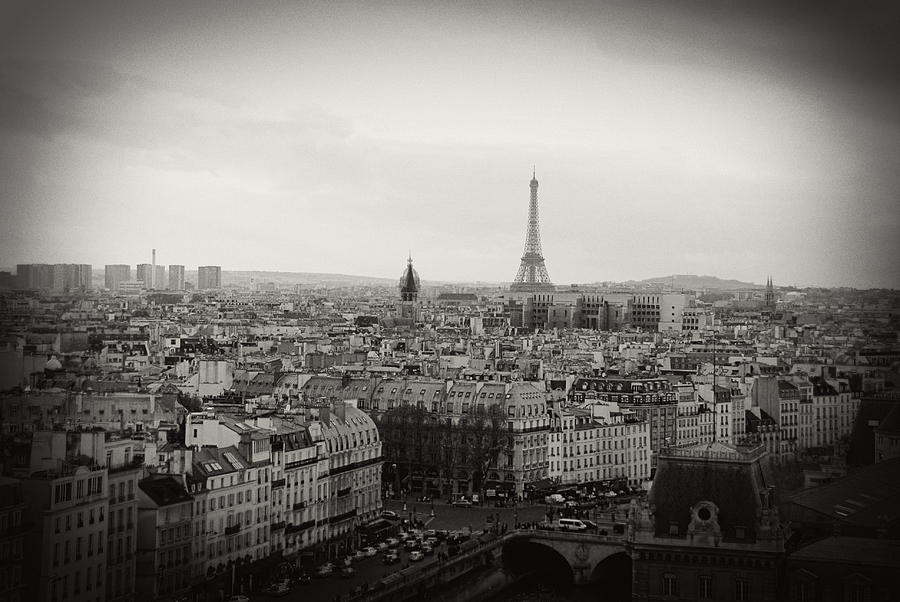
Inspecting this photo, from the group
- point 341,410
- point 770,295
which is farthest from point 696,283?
point 341,410

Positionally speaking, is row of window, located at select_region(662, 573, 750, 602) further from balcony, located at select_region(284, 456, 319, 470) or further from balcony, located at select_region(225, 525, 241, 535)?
balcony, located at select_region(284, 456, 319, 470)

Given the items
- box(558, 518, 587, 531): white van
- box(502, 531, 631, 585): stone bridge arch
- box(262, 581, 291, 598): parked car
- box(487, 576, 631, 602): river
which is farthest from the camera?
box(558, 518, 587, 531): white van

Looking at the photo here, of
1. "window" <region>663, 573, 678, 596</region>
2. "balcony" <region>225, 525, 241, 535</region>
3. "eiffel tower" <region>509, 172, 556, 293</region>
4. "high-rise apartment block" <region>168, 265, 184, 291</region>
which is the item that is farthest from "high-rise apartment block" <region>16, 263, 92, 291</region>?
"eiffel tower" <region>509, 172, 556, 293</region>

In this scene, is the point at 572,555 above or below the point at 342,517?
below

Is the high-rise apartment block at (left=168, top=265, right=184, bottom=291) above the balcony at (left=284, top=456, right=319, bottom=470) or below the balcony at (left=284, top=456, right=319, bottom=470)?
above

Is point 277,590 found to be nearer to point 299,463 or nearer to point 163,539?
point 163,539
